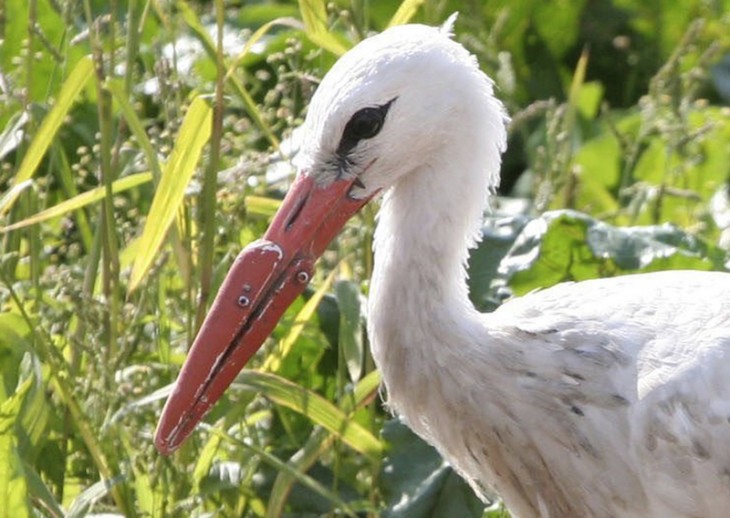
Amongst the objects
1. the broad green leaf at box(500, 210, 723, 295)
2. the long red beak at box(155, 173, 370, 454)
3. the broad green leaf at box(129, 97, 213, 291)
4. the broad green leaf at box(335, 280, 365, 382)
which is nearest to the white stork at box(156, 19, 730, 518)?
the long red beak at box(155, 173, 370, 454)

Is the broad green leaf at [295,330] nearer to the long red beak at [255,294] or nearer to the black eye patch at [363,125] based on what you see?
the long red beak at [255,294]

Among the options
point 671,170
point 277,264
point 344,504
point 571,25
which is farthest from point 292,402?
point 571,25

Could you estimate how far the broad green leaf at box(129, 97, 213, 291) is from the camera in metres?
4.23

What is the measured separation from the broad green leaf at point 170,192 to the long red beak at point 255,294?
1.24 feet

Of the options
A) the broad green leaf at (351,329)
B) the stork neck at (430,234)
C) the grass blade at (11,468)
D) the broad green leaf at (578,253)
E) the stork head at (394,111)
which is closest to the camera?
the stork head at (394,111)

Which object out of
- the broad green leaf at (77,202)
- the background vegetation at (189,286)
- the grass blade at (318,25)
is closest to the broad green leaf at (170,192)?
the background vegetation at (189,286)

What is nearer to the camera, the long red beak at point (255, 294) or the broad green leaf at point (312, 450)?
the long red beak at point (255, 294)

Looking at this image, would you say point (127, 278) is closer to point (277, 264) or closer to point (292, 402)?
point (292, 402)

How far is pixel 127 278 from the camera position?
16.0 ft

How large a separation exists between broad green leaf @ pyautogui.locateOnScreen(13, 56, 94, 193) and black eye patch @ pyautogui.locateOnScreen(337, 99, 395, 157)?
726 millimetres

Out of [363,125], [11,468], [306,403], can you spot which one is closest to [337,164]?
[363,125]

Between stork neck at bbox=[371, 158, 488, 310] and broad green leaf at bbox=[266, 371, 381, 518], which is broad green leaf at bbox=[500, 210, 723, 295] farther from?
stork neck at bbox=[371, 158, 488, 310]

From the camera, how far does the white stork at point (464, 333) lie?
386cm

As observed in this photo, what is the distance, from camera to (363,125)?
12.6ft
